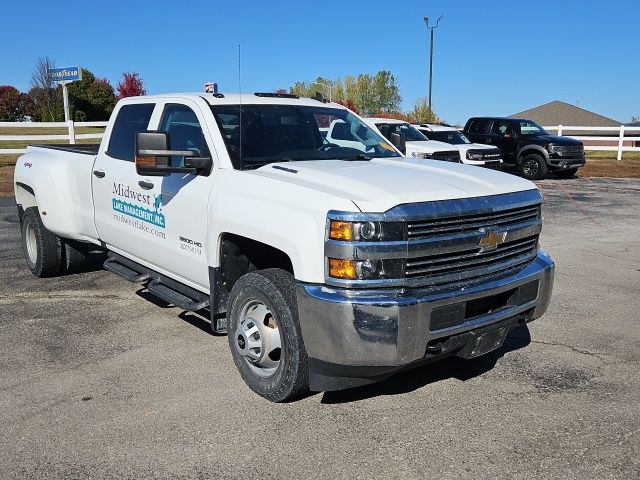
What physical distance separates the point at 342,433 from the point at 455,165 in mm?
2136

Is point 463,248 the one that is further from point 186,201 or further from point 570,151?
point 570,151

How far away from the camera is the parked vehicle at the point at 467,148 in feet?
54.2

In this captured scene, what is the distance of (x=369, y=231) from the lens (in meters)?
3.41

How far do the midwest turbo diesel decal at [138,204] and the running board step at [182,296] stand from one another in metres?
0.53

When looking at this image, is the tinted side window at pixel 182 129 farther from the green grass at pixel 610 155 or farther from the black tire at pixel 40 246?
the green grass at pixel 610 155

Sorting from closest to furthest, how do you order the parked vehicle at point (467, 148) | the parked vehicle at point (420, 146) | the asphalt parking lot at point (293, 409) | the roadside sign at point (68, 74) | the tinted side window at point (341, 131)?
1. the asphalt parking lot at point (293, 409)
2. the tinted side window at point (341, 131)
3. the parked vehicle at point (420, 146)
4. the parked vehicle at point (467, 148)
5. the roadside sign at point (68, 74)

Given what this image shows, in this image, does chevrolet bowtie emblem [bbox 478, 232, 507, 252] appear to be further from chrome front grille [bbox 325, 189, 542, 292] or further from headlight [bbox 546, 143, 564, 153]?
headlight [bbox 546, 143, 564, 153]

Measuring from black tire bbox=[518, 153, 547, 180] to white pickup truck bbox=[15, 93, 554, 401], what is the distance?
15.1 m

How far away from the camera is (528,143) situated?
19.6m

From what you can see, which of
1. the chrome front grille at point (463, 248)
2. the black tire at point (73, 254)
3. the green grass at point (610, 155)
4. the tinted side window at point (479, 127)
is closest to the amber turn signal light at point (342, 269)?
the chrome front grille at point (463, 248)

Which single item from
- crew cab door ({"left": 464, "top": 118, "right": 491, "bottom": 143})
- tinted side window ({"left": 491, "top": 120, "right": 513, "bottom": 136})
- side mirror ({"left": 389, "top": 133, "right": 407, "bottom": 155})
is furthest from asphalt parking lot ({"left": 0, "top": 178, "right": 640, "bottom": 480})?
crew cab door ({"left": 464, "top": 118, "right": 491, "bottom": 143})

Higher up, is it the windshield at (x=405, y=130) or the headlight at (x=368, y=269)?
the windshield at (x=405, y=130)

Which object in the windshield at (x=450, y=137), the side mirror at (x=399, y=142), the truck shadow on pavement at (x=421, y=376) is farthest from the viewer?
the windshield at (x=450, y=137)

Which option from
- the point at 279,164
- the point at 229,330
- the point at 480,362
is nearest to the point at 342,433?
the point at 229,330
